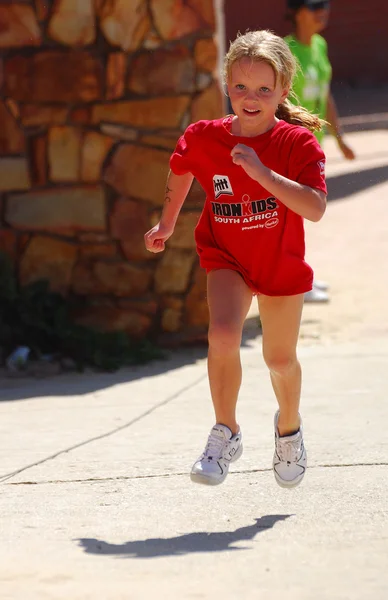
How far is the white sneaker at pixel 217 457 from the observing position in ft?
12.8

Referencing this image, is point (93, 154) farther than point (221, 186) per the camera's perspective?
Yes

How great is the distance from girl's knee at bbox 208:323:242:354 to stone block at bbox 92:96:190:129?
3072mm

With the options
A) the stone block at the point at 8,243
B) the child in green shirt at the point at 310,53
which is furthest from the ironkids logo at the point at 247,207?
the child in green shirt at the point at 310,53

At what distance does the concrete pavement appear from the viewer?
3.33m

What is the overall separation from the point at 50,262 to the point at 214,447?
10.9ft

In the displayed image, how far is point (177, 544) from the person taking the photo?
367cm

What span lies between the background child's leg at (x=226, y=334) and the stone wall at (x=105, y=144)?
116 inches

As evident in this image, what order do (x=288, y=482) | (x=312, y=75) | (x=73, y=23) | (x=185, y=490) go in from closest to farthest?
(x=288, y=482)
(x=185, y=490)
(x=73, y=23)
(x=312, y=75)

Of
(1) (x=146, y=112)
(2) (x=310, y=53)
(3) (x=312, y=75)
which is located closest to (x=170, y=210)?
(1) (x=146, y=112)

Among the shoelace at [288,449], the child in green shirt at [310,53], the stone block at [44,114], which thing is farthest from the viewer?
the child in green shirt at [310,53]

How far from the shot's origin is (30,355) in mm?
6949

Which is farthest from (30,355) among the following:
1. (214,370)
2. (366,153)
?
(366,153)

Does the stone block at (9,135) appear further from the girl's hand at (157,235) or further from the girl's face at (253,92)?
the girl's face at (253,92)

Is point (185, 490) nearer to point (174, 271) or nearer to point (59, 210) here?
point (174, 271)
